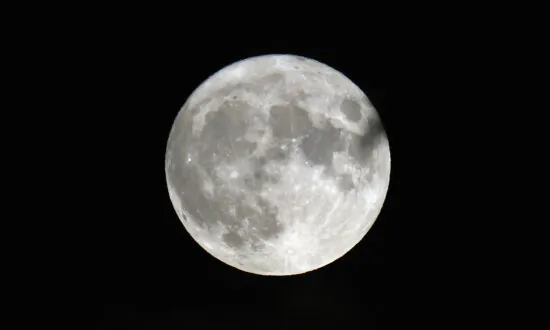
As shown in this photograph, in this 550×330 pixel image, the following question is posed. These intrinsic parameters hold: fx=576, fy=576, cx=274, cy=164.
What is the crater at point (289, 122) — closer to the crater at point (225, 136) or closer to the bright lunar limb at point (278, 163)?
the bright lunar limb at point (278, 163)

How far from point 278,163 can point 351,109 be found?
0.56m

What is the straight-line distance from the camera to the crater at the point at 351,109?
10.5ft

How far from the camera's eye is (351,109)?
3.23 metres

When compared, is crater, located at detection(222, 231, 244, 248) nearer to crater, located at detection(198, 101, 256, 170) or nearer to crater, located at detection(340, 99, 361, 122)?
crater, located at detection(198, 101, 256, 170)

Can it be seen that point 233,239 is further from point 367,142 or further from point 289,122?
point 367,142

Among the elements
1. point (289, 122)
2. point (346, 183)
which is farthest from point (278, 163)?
point (346, 183)

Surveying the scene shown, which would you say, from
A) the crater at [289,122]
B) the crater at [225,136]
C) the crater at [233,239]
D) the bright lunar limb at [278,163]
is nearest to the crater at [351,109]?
the bright lunar limb at [278,163]

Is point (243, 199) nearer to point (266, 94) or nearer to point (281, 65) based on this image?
point (266, 94)

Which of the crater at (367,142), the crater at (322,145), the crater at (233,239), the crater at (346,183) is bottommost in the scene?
the crater at (233,239)

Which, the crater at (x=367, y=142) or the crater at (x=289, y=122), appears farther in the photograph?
the crater at (x=367, y=142)

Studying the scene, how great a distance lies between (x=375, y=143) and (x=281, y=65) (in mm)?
703

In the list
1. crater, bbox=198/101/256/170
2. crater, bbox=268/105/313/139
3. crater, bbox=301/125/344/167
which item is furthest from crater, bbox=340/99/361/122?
crater, bbox=198/101/256/170

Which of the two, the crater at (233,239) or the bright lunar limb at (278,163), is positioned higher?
the bright lunar limb at (278,163)

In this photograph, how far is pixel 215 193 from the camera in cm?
313
